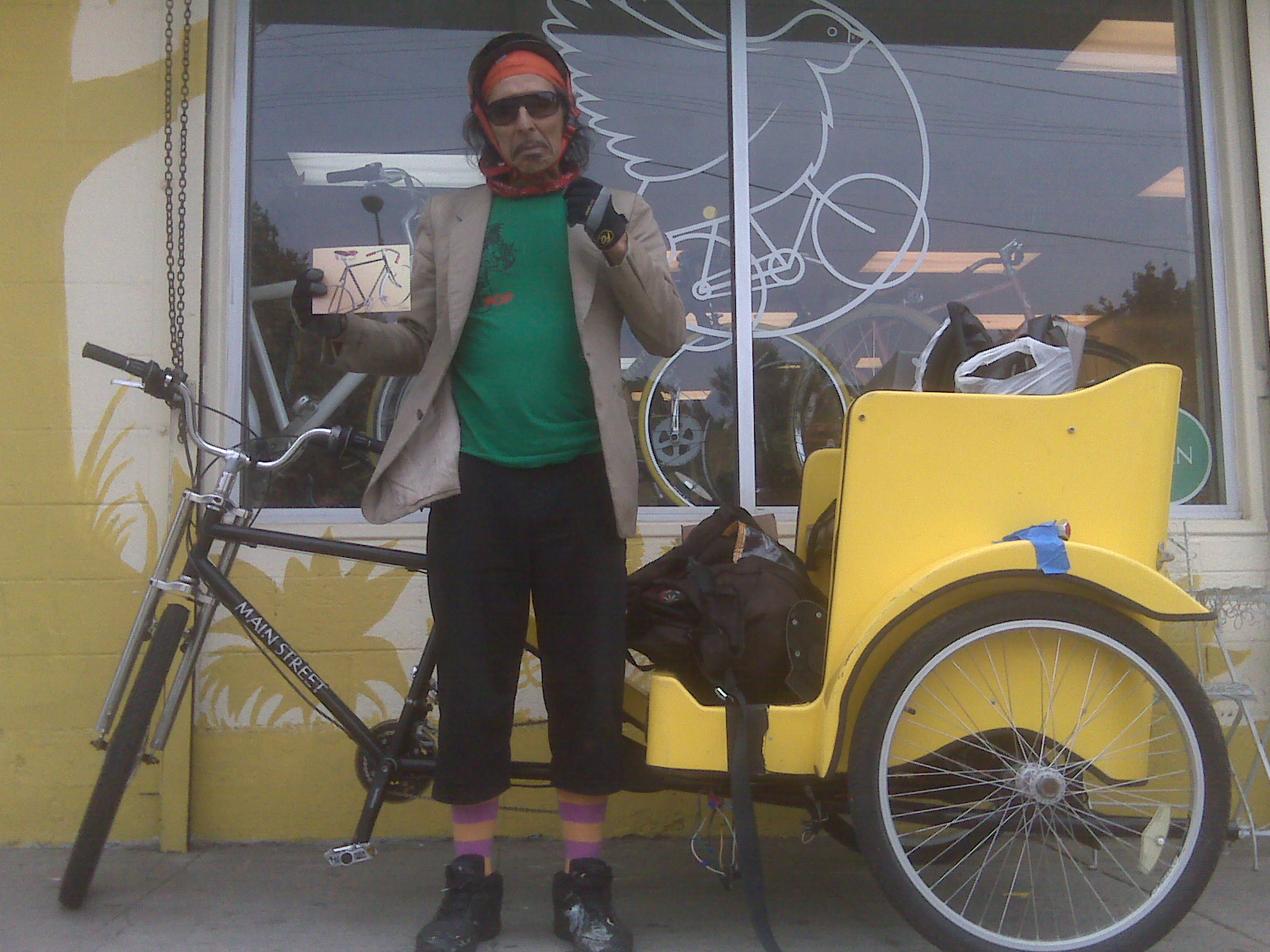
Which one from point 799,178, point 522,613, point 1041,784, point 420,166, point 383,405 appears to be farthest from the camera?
point 799,178

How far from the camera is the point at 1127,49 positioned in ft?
12.5

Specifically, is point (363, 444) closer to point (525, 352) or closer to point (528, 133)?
point (525, 352)

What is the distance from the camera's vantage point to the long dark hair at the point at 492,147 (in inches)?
93.3

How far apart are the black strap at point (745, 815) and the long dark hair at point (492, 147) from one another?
1.29 metres

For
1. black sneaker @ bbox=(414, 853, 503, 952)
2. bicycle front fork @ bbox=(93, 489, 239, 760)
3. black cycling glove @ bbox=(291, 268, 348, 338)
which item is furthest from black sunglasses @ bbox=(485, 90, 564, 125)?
black sneaker @ bbox=(414, 853, 503, 952)

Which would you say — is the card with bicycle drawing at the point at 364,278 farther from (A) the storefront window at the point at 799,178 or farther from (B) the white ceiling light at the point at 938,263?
(B) the white ceiling light at the point at 938,263

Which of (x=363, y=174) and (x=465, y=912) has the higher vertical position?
(x=363, y=174)

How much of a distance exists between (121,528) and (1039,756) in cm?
260

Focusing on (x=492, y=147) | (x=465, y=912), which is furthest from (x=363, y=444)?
(x=465, y=912)

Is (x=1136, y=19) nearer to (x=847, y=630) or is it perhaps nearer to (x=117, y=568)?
(x=847, y=630)

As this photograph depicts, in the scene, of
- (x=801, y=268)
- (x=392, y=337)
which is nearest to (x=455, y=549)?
(x=392, y=337)

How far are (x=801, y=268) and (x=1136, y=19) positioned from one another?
154 cm

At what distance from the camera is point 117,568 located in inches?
122

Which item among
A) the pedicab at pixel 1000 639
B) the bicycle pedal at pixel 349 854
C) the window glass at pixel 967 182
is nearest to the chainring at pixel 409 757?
the bicycle pedal at pixel 349 854
